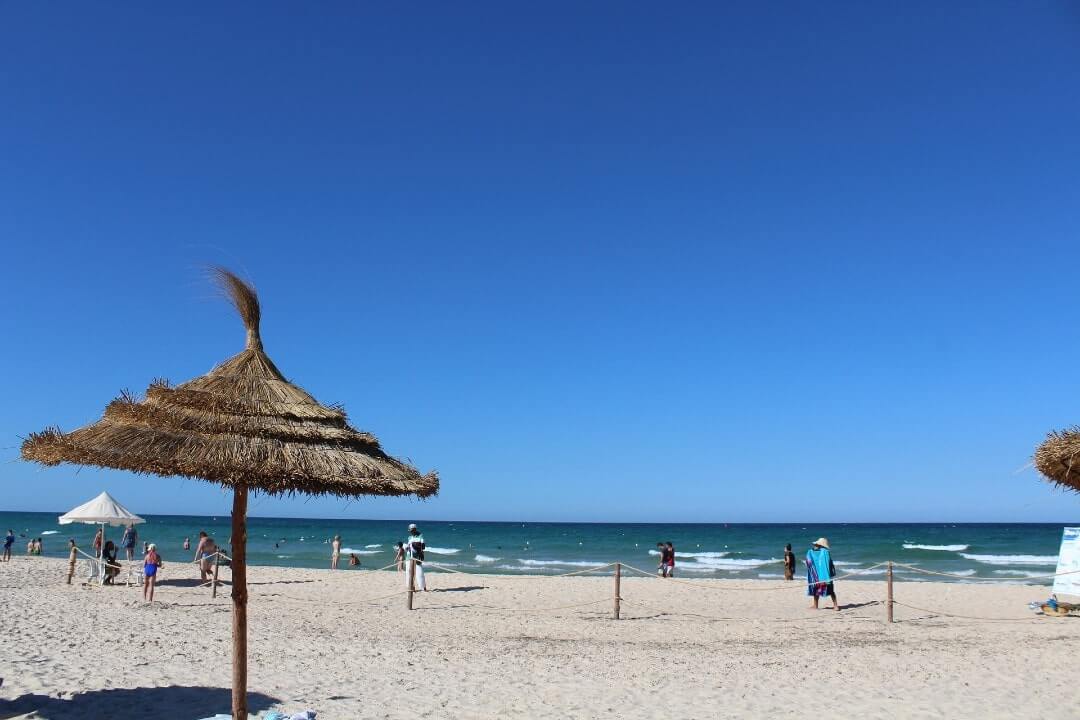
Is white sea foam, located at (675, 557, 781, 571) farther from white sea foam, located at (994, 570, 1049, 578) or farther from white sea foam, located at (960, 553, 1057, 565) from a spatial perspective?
white sea foam, located at (960, 553, 1057, 565)

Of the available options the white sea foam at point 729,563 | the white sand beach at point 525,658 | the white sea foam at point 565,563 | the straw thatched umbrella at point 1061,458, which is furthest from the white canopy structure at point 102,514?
the white sea foam at point 729,563

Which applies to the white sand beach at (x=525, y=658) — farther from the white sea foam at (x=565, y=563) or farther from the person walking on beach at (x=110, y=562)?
the white sea foam at (x=565, y=563)

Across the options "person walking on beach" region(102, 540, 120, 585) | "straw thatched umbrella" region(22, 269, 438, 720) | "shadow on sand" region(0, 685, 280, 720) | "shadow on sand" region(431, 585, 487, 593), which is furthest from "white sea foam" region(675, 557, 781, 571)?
"straw thatched umbrella" region(22, 269, 438, 720)

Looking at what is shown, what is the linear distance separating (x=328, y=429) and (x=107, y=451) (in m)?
1.41

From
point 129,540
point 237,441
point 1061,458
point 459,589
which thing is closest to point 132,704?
point 237,441

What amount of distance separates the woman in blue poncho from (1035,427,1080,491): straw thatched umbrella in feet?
25.2

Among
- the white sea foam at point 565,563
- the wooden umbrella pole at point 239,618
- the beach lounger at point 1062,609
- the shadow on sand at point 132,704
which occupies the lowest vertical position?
the white sea foam at point 565,563

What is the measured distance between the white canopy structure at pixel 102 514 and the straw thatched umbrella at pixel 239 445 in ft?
52.8

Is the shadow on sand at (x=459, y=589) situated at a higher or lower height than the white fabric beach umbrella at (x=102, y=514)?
lower

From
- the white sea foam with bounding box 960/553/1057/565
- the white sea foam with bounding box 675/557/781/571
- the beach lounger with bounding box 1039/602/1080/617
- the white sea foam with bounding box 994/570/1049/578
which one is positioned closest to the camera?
the beach lounger with bounding box 1039/602/1080/617

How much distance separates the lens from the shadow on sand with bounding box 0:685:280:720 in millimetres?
7059

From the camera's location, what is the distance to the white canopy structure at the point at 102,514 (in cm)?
1947

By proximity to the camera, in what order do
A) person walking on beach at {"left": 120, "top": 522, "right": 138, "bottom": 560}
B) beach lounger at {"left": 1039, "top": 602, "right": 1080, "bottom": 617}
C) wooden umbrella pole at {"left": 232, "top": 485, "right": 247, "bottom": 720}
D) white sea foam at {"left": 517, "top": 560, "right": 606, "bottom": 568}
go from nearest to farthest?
wooden umbrella pole at {"left": 232, "top": 485, "right": 247, "bottom": 720} → beach lounger at {"left": 1039, "top": 602, "right": 1080, "bottom": 617} → person walking on beach at {"left": 120, "top": 522, "right": 138, "bottom": 560} → white sea foam at {"left": 517, "top": 560, "right": 606, "bottom": 568}

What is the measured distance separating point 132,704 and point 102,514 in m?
14.0
